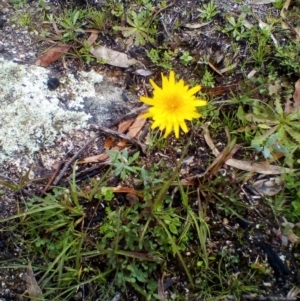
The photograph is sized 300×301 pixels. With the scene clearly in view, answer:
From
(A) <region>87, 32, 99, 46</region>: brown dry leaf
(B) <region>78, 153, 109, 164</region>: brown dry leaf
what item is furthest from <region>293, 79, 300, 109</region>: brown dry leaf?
(A) <region>87, 32, 99, 46</region>: brown dry leaf

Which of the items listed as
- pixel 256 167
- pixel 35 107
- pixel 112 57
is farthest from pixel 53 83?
pixel 256 167

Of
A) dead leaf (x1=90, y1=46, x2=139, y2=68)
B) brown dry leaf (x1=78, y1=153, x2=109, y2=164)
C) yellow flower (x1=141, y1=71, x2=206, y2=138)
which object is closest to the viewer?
yellow flower (x1=141, y1=71, x2=206, y2=138)

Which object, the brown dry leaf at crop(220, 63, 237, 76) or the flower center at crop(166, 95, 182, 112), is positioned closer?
the flower center at crop(166, 95, 182, 112)

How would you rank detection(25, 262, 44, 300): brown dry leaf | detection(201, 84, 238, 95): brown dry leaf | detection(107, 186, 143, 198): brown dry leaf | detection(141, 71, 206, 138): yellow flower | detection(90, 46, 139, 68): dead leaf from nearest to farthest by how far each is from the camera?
detection(141, 71, 206, 138): yellow flower < detection(25, 262, 44, 300): brown dry leaf < detection(107, 186, 143, 198): brown dry leaf < detection(201, 84, 238, 95): brown dry leaf < detection(90, 46, 139, 68): dead leaf

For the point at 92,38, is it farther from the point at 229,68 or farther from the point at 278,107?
the point at 278,107

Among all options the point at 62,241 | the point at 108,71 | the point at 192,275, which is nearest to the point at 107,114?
the point at 108,71

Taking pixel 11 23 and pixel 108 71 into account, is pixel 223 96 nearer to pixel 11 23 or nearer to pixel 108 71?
pixel 108 71

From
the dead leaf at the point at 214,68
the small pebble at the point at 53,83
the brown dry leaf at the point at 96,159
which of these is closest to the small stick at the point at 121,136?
the brown dry leaf at the point at 96,159

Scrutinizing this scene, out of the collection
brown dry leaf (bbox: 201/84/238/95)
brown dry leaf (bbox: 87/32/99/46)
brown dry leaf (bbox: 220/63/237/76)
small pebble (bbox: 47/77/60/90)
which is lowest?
brown dry leaf (bbox: 201/84/238/95)

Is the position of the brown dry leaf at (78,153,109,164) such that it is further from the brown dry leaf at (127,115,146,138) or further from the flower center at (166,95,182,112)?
the flower center at (166,95,182,112)
